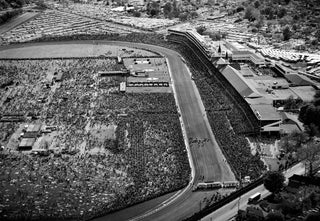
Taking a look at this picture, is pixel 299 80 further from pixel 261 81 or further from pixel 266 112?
pixel 266 112

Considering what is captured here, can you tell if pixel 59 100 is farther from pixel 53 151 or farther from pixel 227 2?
pixel 227 2

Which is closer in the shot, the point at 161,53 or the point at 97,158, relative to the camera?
the point at 97,158

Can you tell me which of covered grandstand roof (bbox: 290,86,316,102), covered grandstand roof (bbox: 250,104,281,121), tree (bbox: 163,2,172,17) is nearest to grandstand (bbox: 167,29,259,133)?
covered grandstand roof (bbox: 250,104,281,121)

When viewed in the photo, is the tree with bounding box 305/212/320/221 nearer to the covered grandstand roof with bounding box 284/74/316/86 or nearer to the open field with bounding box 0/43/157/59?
the covered grandstand roof with bounding box 284/74/316/86

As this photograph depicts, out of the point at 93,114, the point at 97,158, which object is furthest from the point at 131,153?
the point at 93,114

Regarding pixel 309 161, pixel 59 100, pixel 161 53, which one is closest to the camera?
pixel 309 161

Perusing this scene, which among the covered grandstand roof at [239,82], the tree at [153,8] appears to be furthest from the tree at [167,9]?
the covered grandstand roof at [239,82]

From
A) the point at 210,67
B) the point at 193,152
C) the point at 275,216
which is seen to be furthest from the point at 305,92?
the point at 275,216
